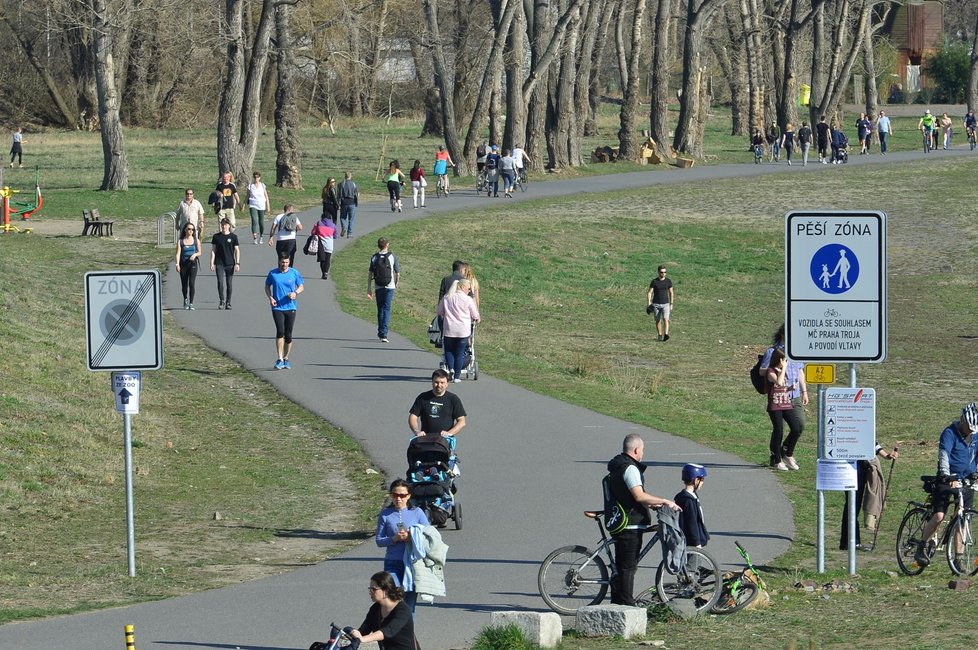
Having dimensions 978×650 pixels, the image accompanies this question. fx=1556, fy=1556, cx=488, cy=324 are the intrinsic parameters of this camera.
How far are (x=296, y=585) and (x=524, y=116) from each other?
43.9 metres

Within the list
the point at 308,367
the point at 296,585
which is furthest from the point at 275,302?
the point at 296,585

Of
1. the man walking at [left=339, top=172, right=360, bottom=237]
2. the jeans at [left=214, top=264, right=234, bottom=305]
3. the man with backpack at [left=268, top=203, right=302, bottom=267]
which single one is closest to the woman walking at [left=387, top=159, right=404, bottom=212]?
the man walking at [left=339, top=172, right=360, bottom=237]

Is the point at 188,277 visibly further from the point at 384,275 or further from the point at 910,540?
the point at 910,540

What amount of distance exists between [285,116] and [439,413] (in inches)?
1390

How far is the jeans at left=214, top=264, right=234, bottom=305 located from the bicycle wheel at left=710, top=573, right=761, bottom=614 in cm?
1855

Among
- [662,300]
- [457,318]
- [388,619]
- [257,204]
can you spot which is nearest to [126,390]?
[388,619]

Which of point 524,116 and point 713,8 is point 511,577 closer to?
point 524,116

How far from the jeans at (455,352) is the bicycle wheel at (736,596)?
10.5 m

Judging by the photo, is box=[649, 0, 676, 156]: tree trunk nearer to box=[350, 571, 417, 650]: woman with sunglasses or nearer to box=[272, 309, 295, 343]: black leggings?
box=[272, 309, 295, 343]: black leggings

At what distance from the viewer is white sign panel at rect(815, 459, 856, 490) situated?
13.3 metres

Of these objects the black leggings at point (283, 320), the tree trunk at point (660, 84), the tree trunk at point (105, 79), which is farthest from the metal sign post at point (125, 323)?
the tree trunk at point (660, 84)

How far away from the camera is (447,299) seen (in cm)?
2169

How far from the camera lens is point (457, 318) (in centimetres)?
2169

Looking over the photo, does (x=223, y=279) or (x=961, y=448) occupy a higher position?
(x=223, y=279)
